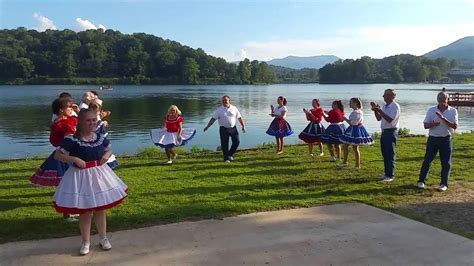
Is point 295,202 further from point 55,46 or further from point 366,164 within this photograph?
point 55,46

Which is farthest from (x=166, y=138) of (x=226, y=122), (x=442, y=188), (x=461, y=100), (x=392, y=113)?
(x=461, y=100)

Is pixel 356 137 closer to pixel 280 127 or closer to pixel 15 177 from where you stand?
pixel 280 127

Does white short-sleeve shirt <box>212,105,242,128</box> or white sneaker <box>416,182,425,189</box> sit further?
white short-sleeve shirt <box>212,105,242,128</box>

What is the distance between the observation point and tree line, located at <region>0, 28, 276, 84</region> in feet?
372

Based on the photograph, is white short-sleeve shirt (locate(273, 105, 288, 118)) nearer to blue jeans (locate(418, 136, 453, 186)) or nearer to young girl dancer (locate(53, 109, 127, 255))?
blue jeans (locate(418, 136, 453, 186))

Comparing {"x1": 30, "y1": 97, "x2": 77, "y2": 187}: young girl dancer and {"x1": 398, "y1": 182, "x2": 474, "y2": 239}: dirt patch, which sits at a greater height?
{"x1": 30, "y1": 97, "x2": 77, "y2": 187}: young girl dancer

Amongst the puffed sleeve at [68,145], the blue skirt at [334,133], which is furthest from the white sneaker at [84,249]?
the blue skirt at [334,133]

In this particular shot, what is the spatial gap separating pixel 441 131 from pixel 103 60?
12621 cm

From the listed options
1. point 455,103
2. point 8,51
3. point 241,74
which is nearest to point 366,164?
point 455,103

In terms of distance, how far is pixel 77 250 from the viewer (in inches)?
207

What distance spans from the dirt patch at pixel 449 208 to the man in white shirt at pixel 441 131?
1.12 feet

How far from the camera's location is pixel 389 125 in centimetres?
901

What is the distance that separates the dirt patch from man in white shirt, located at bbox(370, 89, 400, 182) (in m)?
1.03

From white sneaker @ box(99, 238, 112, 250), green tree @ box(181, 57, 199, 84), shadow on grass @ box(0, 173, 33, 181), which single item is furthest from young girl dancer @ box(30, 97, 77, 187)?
green tree @ box(181, 57, 199, 84)
